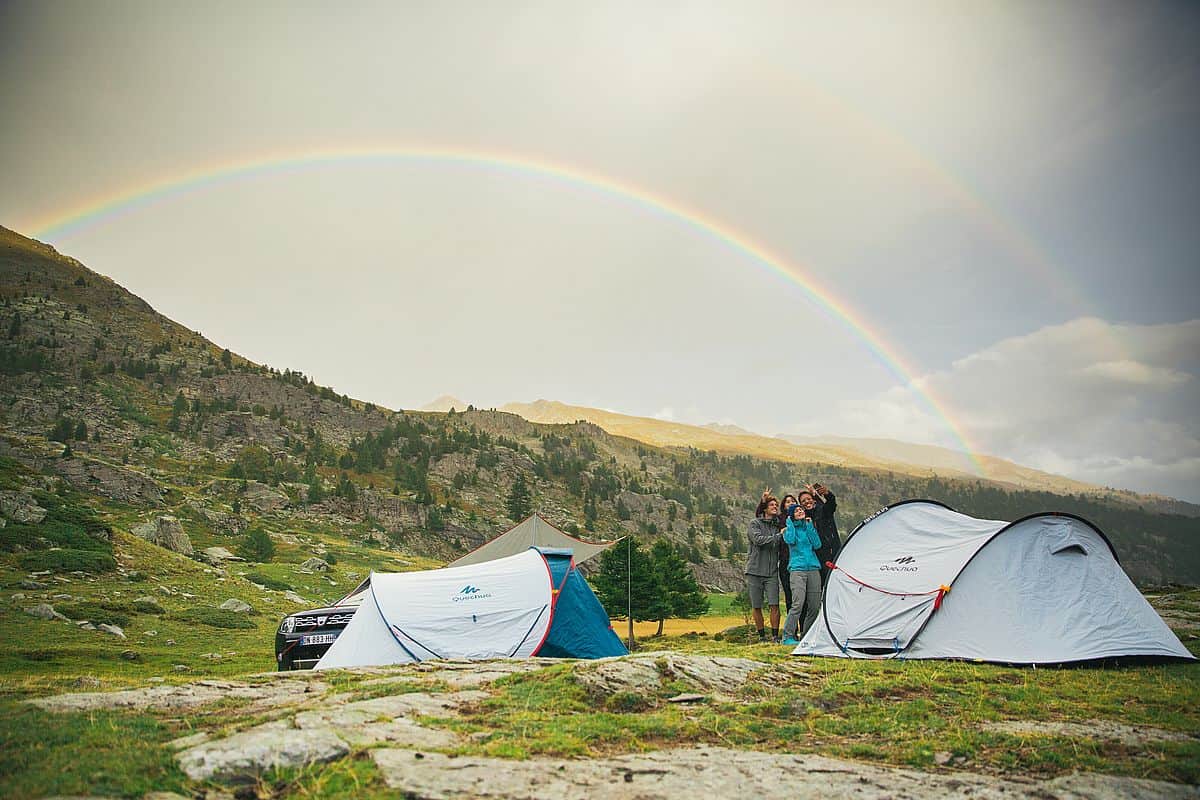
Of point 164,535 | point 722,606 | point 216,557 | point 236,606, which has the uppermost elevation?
point 164,535

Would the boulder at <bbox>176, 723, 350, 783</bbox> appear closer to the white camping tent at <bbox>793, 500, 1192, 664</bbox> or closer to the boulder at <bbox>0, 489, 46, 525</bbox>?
the white camping tent at <bbox>793, 500, 1192, 664</bbox>

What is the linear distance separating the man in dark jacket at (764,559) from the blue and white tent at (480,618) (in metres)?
3.42

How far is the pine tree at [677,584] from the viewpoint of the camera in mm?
43125

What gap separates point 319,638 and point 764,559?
9095 millimetres

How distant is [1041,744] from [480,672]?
7004 mm

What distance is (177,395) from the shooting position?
8694 cm

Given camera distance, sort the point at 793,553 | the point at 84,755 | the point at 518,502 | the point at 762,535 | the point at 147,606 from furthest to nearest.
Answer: the point at 518,502 → the point at 147,606 → the point at 762,535 → the point at 793,553 → the point at 84,755

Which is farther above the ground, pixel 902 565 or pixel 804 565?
pixel 902 565

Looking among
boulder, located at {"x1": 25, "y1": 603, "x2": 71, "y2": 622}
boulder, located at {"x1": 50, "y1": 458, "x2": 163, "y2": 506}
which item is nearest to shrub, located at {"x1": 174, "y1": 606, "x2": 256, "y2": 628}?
boulder, located at {"x1": 25, "y1": 603, "x2": 71, "y2": 622}

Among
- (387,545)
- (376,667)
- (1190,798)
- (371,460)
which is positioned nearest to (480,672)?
(376,667)


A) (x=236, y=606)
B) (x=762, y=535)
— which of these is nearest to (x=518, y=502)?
(x=236, y=606)

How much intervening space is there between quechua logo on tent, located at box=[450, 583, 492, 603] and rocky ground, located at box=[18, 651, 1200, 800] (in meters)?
4.86

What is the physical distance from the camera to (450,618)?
13.2m

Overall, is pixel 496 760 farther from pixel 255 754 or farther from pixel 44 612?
pixel 44 612
